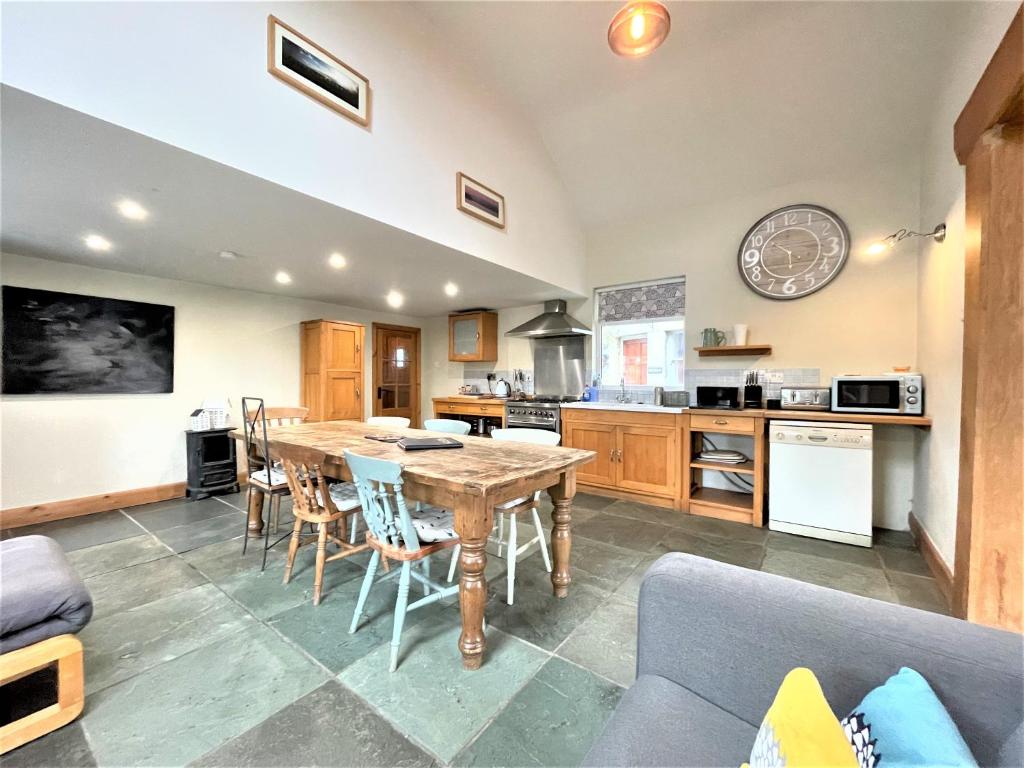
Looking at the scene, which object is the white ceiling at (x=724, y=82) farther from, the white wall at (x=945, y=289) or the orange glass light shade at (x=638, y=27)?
the orange glass light shade at (x=638, y=27)

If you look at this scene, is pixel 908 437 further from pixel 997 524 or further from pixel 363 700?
pixel 363 700

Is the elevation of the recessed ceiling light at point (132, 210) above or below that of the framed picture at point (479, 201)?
Result: below

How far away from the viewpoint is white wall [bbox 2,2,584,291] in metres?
1.53

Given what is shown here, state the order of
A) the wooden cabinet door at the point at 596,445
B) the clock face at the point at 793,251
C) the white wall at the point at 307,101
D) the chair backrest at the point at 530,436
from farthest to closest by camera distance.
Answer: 1. the wooden cabinet door at the point at 596,445
2. the clock face at the point at 793,251
3. the chair backrest at the point at 530,436
4. the white wall at the point at 307,101

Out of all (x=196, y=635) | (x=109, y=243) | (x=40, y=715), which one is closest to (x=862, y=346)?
(x=196, y=635)

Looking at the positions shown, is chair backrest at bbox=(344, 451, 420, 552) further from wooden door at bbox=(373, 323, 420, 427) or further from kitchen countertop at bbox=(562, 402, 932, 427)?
wooden door at bbox=(373, 323, 420, 427)

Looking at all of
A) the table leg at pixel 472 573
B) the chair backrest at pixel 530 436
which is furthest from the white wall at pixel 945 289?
the table leg at pixel 472 573

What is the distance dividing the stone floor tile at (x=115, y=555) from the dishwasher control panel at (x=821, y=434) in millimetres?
4374

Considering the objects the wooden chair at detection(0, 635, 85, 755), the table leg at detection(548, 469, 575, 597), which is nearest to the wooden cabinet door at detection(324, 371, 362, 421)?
the wooden chair at detection(0, 635, 85, 755)

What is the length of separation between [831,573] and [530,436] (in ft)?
6.57

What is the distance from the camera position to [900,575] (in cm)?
239

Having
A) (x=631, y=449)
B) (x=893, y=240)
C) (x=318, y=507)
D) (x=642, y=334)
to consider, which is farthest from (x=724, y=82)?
(x=318, y=507)

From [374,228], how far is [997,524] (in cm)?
350

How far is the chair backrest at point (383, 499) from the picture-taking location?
159cm
